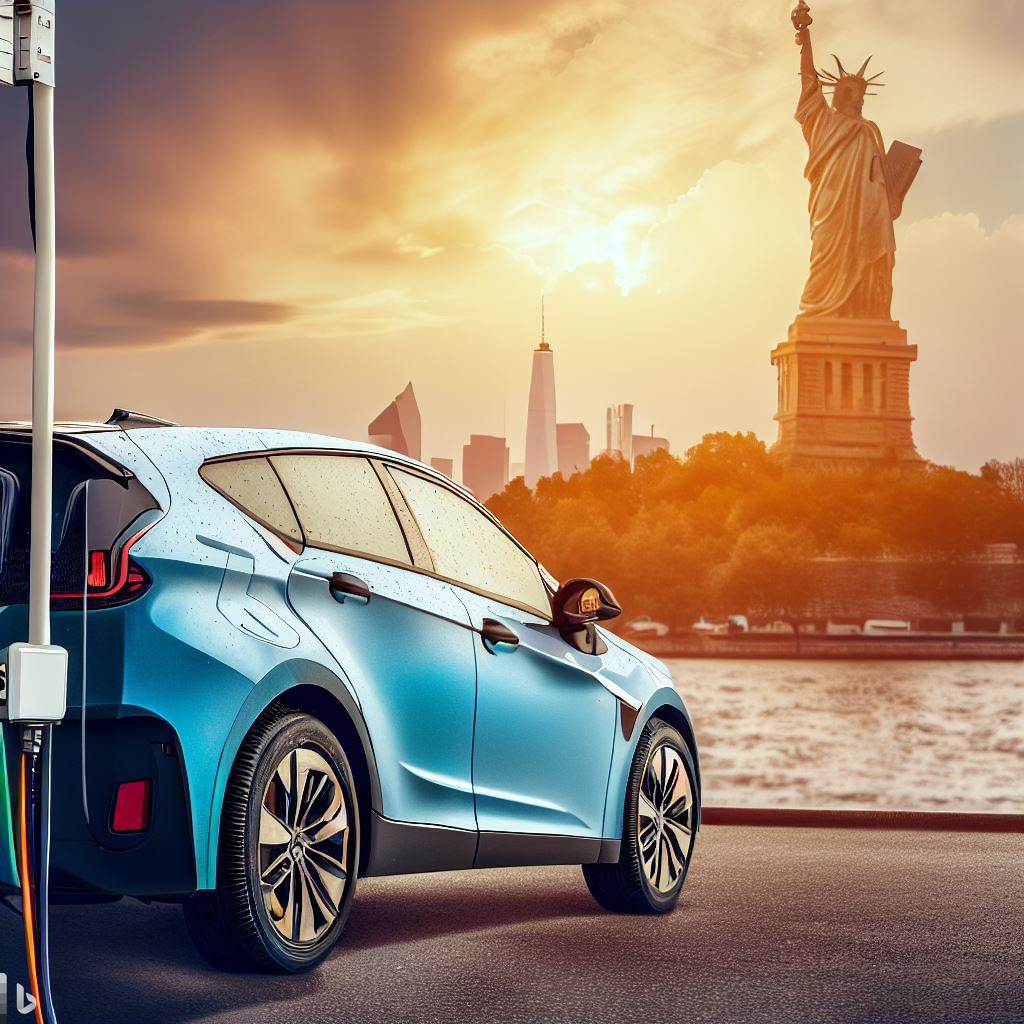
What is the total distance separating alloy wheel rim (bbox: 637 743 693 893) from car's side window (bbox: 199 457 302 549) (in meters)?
2.20

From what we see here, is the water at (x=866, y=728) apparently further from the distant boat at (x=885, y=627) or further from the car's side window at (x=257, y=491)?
the car's side window at (x=257, y=491)

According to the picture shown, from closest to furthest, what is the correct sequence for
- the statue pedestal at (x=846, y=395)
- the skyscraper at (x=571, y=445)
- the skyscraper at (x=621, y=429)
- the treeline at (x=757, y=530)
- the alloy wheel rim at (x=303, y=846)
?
1. the alloy wheel rim at (x=303, y=846)
2. the treeline at (x=757, y=530)
3. the statue pedestal at (x=846, y=395)
4. the skyscraper at (x=621, y=429)
5. the skyscraper at (x=571, y=445)

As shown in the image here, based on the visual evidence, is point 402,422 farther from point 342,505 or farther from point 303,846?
point 303,846

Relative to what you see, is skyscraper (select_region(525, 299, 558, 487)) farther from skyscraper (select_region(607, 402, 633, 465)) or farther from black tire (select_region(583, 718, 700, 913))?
black tire (select_region(583, 718, 700, 913))

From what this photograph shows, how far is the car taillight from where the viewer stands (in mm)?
4266

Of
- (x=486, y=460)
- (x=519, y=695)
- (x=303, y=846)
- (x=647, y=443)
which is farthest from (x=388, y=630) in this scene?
(x=486, y=460)

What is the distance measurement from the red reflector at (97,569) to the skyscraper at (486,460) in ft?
504

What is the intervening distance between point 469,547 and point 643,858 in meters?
1.51

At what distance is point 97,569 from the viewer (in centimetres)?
430

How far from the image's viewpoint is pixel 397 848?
5.04 m

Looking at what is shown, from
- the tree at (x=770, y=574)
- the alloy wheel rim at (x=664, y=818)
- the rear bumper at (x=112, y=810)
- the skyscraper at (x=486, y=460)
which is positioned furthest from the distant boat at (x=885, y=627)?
the rear bumper at (x=112, y=810)

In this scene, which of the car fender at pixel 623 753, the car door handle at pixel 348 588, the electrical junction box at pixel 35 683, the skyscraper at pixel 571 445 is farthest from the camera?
the skyscraper at pixel 571 445

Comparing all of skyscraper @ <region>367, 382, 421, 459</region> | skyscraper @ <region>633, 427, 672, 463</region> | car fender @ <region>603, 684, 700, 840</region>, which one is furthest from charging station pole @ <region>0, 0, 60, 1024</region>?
skyscraper @ <region>367, 382, 421, 459</region>

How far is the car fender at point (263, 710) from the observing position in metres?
4.35
